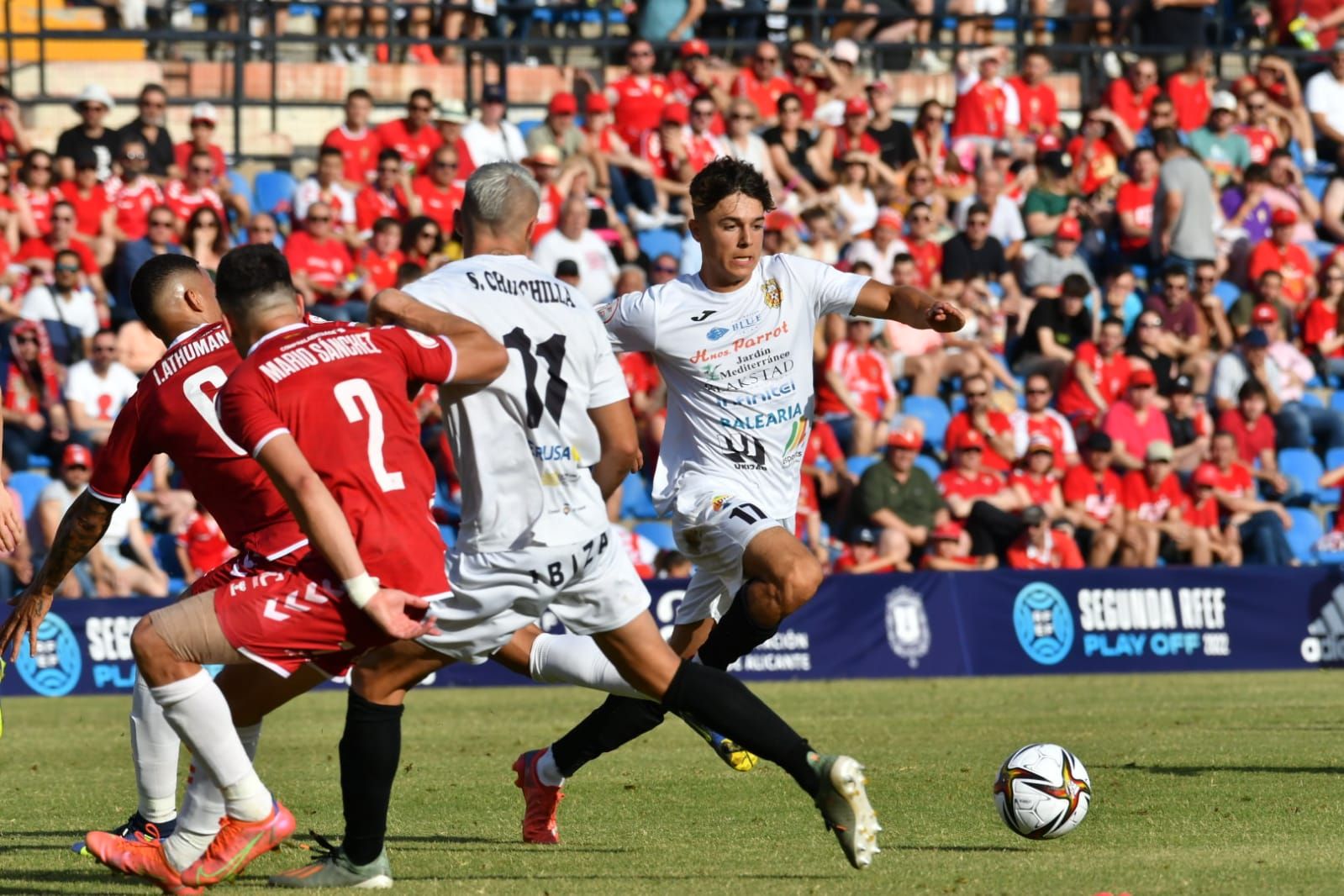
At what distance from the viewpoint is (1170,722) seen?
43.3ft

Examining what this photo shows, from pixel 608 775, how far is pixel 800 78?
14.9 metres

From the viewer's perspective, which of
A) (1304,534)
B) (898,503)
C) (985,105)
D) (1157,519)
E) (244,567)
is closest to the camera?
(244,567)

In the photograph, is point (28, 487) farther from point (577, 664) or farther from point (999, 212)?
point (999, 212)

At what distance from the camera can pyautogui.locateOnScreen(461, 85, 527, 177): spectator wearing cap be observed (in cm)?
2147

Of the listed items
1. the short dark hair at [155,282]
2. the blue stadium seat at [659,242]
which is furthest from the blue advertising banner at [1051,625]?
the short dark hair at [155,282]

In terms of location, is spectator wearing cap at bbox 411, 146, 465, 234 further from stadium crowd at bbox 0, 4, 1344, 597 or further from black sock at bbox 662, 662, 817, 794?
black sock at bbox 662, 662, 817, 794

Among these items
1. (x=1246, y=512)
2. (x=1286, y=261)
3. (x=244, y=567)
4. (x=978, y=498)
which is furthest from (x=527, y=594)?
(x=1286, y=261)

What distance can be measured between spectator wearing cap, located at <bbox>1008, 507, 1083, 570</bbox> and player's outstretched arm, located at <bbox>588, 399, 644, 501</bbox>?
39.2 feet

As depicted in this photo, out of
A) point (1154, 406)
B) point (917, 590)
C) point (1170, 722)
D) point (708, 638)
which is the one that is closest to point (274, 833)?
point (708, 638)

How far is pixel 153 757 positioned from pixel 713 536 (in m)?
2.74

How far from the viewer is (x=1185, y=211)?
2286 cm

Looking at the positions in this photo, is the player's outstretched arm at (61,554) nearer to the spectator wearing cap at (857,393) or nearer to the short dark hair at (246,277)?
the short dark hair at (246,277)

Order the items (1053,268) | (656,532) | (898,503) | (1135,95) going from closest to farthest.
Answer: (898,503)
(656,532)
(1053,268)
(1135,95)

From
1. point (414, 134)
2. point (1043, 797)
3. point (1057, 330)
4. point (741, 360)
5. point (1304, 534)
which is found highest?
point (741, 360)
